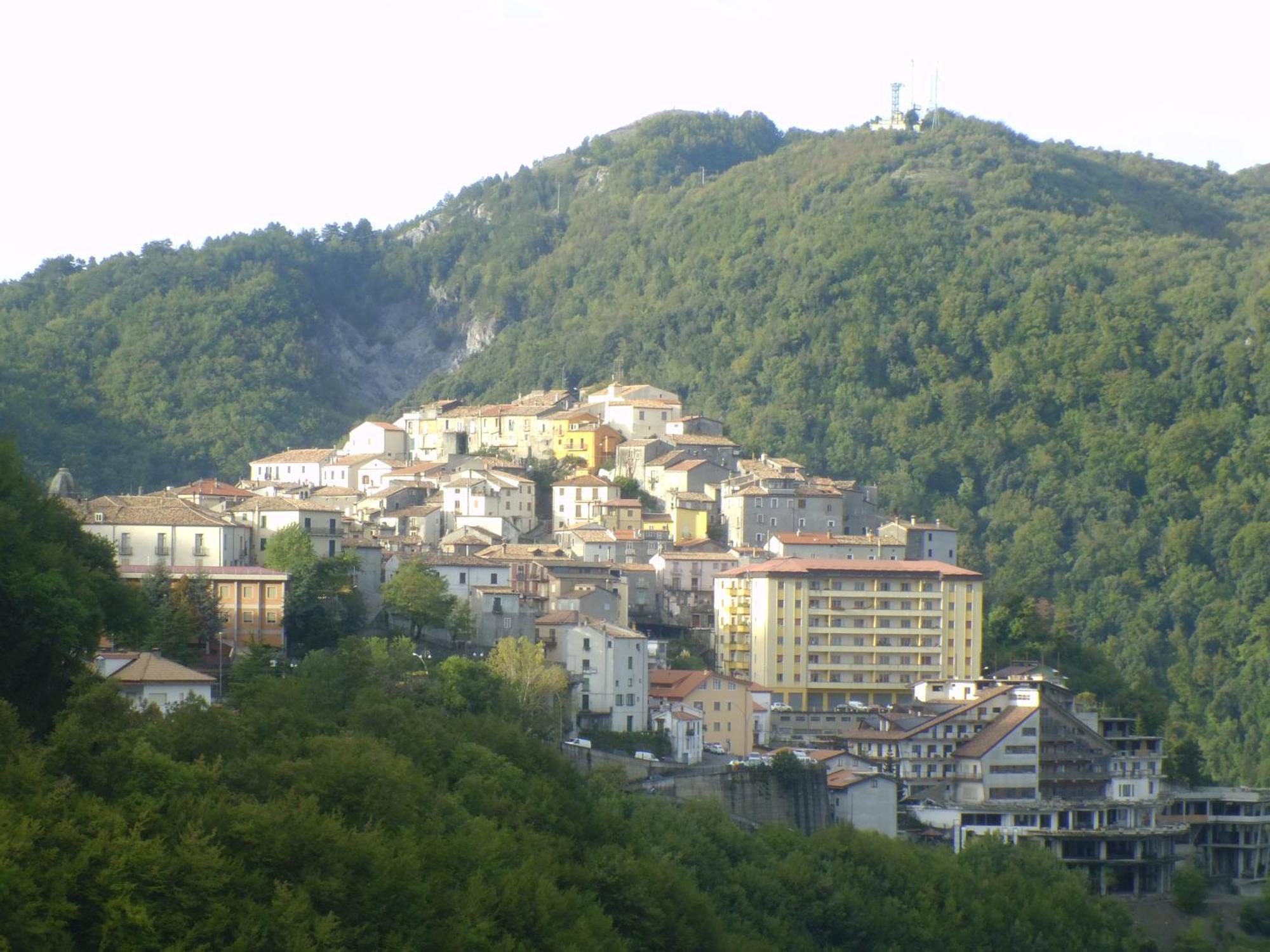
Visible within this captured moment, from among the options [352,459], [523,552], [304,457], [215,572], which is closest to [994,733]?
[523,552]

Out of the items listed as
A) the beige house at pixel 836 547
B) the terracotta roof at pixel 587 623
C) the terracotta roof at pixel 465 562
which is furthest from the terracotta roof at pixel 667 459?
the terracotta roof at pixel 587 623

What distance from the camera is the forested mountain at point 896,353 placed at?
5015 inches

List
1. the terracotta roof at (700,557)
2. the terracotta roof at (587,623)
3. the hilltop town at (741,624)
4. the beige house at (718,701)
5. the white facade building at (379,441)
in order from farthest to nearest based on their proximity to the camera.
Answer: the white facade building at (379,441) < the terracotta roof at (700,557) < the beige house at (718,701) < the terracotta roof at (587,623) < the hilltop town at (741,624)

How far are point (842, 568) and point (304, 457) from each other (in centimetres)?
3369

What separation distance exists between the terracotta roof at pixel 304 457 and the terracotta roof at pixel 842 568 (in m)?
29.0

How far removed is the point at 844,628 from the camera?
8388 centimetres

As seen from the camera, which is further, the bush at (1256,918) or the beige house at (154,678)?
the bush at (1256,918)

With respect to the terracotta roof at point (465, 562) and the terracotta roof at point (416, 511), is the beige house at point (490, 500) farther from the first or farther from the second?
the terracotta roof at point (465, 562)

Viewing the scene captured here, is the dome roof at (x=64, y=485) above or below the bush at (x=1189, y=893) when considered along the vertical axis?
above

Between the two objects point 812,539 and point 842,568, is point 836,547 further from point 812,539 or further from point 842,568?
point 842,568

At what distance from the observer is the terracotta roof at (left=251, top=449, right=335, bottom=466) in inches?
4313

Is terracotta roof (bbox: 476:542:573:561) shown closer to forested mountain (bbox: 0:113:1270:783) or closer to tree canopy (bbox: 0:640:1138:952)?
tree canopy (bbox: 0:640:1138:952)

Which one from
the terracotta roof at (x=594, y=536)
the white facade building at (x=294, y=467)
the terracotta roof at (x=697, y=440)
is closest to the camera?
the terracotta roof at (x=594, y=536)

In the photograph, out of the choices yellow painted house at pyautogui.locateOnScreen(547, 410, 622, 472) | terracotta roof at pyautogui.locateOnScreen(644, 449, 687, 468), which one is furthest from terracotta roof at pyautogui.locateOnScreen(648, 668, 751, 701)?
yellow painted house at pyautogui.locateOnScreen(547, 410, 622, 472)
